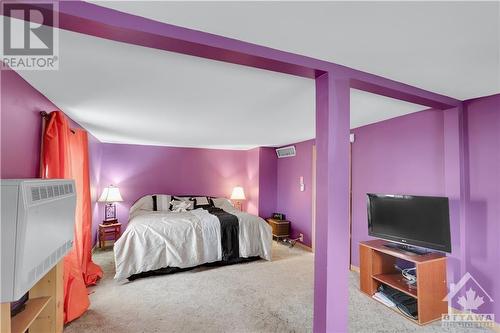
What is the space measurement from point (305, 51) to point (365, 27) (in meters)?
0.37

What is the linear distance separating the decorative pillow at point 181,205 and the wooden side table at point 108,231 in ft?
3.41

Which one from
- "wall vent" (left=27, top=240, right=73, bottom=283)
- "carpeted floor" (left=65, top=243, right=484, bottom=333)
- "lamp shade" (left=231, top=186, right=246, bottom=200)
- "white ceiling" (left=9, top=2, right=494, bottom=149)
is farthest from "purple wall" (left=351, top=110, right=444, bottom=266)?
"wall vent" (left=27, top=240, right=73, bottom=283)

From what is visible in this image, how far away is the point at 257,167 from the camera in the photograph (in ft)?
18.7

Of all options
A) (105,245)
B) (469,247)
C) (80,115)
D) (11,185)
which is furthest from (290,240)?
(11,185)

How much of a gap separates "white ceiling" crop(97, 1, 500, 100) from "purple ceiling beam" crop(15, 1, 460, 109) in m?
0.04

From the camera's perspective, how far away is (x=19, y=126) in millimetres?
1846

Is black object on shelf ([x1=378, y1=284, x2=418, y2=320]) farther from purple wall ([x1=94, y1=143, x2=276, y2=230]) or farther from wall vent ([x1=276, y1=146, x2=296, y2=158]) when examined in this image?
purple wall ([x1=94, y1=143, x2=276, y2=230])

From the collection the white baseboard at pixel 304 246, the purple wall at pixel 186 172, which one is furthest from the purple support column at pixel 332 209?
the purple wall at pixel 186 172

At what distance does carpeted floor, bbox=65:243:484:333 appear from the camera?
2.20m

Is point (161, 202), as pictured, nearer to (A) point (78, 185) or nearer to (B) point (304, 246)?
(A) point (78, 185)

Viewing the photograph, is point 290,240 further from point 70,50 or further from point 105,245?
point 70,50

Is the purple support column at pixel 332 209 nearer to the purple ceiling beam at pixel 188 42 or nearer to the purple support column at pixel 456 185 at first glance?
the purple ceiling beam at pixel 188 42

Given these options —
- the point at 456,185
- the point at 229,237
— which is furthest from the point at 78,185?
the point at 456,185

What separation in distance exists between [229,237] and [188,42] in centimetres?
308
